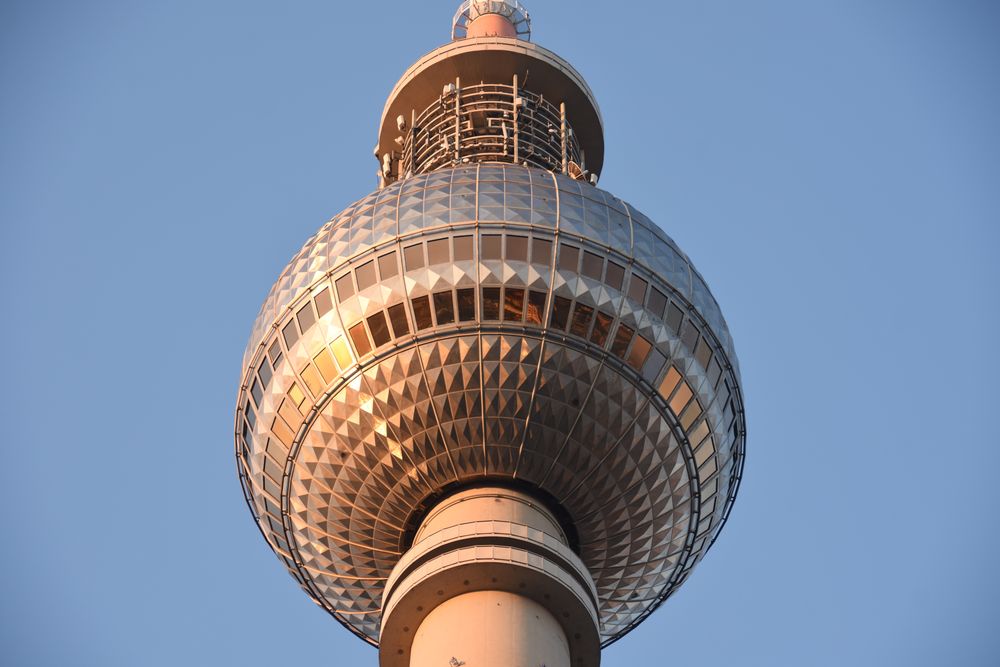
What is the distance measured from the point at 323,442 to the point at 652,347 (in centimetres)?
844

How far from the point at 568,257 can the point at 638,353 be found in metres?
2.92

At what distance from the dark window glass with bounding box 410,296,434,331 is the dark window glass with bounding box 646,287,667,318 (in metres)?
5.62

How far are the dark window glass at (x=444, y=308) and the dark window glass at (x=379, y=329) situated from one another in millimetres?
1283

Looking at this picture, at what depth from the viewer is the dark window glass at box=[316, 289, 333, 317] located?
37750mm

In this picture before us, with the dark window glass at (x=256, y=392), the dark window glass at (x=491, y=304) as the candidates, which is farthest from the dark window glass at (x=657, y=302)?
the dark window glass at (x=256, y=392)

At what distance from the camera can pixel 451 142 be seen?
47.6 m

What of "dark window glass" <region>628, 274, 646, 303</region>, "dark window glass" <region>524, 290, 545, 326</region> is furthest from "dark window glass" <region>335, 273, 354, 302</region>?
"dark window glass" <region>628, 274, 646, 303</region>

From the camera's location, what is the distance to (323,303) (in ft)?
124

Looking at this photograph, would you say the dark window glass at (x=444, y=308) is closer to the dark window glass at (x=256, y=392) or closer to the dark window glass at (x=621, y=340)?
the dark window glass at (x=621, y=340)

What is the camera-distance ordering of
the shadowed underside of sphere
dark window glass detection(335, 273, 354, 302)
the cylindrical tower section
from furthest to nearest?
1. dark window glass detection(335, 273, 354, 302)
2. the shadowed underside of sphere
3. the cylindrical tower section

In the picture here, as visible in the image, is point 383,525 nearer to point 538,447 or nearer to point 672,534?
point 538,447

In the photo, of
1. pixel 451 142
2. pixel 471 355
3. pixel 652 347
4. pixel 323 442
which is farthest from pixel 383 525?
pixel 451 142

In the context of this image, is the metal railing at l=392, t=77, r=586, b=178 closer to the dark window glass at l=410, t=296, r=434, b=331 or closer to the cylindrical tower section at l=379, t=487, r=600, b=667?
the dark window glass at l=410, t=296, r=434, b=331

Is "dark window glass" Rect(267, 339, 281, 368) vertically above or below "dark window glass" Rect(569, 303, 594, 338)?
above
